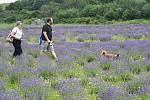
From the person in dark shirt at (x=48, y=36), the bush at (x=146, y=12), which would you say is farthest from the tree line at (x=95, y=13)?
the person in dark shirt at (x=48, y=36)

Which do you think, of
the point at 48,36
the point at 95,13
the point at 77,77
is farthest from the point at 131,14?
the point at 77,77

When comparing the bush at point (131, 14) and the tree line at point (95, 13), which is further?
the tree line at point (95, 13)

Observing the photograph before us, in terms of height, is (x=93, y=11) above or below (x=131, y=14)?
below

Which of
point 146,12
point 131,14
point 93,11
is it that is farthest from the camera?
point 93,11

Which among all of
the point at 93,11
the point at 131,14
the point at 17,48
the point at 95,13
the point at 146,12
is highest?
the point at 17,48

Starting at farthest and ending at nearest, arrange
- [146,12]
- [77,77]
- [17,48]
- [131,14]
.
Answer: [131,14], [146,12], [17,48], [77,77]

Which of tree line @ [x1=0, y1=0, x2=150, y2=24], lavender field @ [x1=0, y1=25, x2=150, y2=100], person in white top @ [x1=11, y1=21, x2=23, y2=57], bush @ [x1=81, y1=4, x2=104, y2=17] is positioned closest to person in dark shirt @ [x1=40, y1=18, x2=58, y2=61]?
lavender field @ [x1=0, y1=25, x2=150, y2=100]

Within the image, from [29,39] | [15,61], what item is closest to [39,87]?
[15,61]

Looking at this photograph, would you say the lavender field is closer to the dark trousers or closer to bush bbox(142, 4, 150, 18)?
the dark trousers

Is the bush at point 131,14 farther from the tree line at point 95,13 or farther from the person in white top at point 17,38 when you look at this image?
the person in white top at point 17,38

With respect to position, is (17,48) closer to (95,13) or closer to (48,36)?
(48,36)

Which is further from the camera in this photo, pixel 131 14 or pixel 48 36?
pixel 131 14

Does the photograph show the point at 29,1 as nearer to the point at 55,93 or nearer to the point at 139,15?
the point at 139,15

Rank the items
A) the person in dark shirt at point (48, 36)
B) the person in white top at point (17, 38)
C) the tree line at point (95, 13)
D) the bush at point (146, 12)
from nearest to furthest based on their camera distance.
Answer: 1. the person in white top at point (17, 38)
2. the person in dark shirt at point (48, 36)
3. the bush at point (146, 12)
4. the tree line at point (95, 13)
